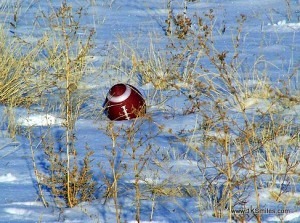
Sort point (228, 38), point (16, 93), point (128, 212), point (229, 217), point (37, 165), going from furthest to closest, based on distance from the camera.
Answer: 1. point (228, 38)
2. point (16, 93)
3. point (37, 165)
4. point (128, 212)
5. point (229, 217)

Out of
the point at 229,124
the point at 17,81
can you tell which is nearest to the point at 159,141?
the point at 229,124

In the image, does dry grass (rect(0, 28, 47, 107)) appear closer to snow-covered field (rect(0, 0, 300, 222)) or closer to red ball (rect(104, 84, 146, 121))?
snow-covered field (rect(0, 0, 300, 222))

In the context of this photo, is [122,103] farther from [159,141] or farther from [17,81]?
[17,81]

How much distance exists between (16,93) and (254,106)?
1.78m

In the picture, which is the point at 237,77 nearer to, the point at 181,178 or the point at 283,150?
the point at 283,150

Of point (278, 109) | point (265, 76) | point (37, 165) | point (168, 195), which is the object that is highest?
point (265, 76)

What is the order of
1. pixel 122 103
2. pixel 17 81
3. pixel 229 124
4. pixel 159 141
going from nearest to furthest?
pixel 159 141
pixel 229 124
pixel 122 103
pixel 17 81

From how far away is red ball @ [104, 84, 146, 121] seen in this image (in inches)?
220

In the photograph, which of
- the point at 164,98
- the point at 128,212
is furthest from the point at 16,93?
the point at 128,212

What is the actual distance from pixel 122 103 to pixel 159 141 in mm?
590

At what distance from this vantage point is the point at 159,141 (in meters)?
5.09

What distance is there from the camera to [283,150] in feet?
15.4

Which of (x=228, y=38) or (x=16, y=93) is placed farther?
(x=228, y=38)

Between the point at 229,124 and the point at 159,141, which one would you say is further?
the point at 229,124
